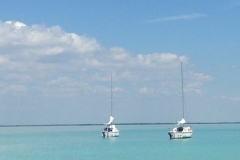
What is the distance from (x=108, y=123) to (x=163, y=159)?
47.4m

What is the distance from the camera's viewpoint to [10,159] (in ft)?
186

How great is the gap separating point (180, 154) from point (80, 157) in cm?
1229

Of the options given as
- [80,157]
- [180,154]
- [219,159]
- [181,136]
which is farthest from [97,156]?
[181,136]

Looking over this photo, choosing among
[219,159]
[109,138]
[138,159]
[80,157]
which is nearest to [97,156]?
[80,157]

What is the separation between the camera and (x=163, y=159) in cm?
5219

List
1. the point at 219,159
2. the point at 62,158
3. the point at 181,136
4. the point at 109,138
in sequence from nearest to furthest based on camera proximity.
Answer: the point at 219,159, the point at 62,158, the point at 181,136, the point at 109,138

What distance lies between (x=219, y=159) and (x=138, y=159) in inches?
358

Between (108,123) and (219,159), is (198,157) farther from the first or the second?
(108,123)

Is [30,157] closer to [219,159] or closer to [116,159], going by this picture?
[116,159]

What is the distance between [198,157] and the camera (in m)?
54.0

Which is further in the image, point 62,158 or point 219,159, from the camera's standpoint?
point 62,158

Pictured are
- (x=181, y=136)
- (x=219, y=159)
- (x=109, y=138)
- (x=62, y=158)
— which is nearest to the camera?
(x=219, y=159)

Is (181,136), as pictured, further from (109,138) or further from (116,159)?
(116,159)

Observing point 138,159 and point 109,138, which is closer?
point 138,159
